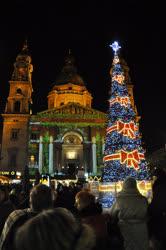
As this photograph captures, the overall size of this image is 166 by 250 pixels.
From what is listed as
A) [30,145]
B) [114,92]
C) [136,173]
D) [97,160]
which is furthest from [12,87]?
[136,173]

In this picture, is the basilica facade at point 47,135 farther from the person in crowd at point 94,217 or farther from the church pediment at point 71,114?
the person in crowd at point 94,217

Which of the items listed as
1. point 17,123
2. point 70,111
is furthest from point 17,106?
point 70,111

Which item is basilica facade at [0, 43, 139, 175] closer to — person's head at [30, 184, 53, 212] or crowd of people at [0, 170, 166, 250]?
crowd of people at [0, 170, 166, 250]

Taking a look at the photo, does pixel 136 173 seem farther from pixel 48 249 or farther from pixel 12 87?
pixel 12 87

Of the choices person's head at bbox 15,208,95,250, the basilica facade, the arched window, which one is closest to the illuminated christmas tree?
person's head at bbox 15,208,95,250

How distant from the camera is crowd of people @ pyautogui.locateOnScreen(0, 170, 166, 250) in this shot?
A: 1.80 m

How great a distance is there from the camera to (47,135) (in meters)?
45.9

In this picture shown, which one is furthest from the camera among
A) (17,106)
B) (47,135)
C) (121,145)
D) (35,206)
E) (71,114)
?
(71,114)

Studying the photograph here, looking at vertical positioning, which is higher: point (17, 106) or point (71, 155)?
point (17, 106)

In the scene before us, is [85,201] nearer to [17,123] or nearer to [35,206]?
[35,206]

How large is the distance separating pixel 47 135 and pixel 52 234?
146 feet

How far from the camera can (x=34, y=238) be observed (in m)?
1.75

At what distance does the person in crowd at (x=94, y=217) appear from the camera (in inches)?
146

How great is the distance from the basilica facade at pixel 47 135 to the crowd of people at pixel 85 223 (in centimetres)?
3849
